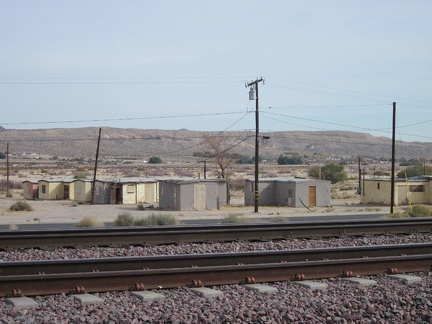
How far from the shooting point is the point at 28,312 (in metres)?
10.6

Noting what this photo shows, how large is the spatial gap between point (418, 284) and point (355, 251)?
11.9 feet

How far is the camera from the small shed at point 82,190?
66.5 meters

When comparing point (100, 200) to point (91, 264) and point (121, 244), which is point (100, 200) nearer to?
point (121, 244)

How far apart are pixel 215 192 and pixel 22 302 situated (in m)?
43.3

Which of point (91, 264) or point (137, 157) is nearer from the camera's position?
point (91, 264)

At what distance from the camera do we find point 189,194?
5272 centimetres

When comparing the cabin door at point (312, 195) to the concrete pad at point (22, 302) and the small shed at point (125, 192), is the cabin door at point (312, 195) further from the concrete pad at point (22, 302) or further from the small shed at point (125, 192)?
the concrete pad at point (22, 302)

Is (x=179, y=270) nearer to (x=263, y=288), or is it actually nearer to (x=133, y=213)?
(x=263, y=288)

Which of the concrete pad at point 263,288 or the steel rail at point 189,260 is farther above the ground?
the steel rail at point 189,260

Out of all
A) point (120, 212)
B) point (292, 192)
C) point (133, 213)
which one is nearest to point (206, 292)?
point (133, 213)

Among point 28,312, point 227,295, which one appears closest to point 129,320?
point 28,312

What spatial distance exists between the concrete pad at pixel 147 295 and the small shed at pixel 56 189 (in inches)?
2306

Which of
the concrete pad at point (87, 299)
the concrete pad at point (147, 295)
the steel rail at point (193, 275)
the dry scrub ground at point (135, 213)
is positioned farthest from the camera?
the dry scrub ground at point (135, 213)

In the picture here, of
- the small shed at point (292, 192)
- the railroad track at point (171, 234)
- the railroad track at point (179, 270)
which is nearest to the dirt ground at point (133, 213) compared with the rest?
the small shed at point (292, 192)
